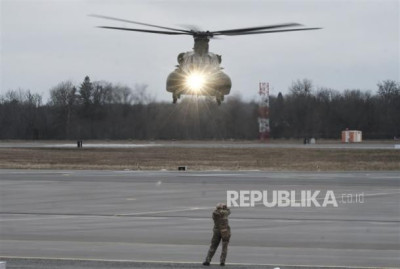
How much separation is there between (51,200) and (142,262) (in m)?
15.4

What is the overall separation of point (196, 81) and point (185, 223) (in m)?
8.70

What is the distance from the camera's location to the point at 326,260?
15094 mm

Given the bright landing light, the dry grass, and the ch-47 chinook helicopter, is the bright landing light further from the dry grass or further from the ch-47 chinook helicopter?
the dry grass

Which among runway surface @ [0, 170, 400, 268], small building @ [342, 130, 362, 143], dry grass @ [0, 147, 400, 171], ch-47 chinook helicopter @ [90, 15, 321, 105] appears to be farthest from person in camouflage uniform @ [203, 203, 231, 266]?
small building @ [342, 130, 362, 143]

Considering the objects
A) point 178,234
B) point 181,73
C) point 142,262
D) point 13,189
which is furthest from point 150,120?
point 142,262

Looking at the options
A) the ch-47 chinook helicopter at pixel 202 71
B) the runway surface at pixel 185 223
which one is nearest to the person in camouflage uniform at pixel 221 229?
the runway surface at pixel 185 223

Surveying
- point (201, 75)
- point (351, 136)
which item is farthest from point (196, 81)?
point (351, 136)

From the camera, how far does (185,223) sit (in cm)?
2161

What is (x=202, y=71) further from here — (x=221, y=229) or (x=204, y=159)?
(x=204, y=159)

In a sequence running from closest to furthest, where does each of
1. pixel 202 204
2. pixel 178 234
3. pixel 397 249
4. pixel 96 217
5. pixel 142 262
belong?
pixel 142 262, pixel 397 249, pixel 178 234, pixel 96 217, pixel 202 204

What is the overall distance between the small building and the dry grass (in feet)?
38.4

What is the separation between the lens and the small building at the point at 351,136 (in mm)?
80619

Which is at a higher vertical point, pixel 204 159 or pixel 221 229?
pixel 221 229

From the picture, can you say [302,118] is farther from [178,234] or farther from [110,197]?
[178,234]
